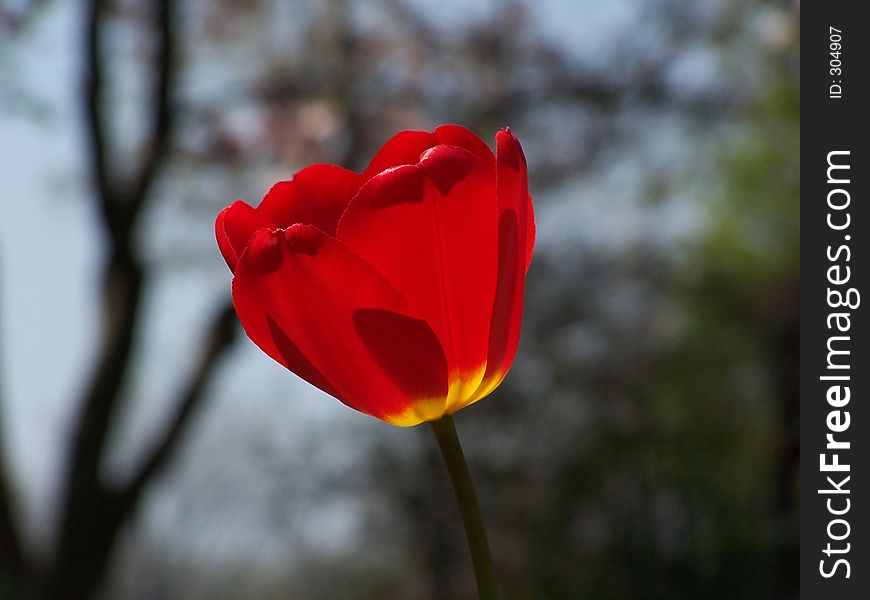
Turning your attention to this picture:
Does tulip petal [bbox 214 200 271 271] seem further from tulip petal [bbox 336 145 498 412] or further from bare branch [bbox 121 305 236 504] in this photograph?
bare branch [bbox 121 305 236 504]

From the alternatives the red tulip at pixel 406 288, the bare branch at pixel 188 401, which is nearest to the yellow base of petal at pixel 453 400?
the red tulip at pixel 406 288

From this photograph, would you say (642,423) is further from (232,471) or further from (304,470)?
(232,471)

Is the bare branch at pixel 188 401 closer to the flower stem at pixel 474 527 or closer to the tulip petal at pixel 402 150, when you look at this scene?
the tulip petal at pixel 402 150

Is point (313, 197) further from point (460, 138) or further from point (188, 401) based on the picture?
point (188, 401)

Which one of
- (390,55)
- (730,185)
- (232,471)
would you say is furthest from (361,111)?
(730,185)

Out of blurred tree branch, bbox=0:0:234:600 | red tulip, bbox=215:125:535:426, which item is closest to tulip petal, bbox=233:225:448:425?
red tulip, bbox=215:125:535:426

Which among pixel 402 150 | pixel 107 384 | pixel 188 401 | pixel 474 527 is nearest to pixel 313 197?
pixel 402 150
